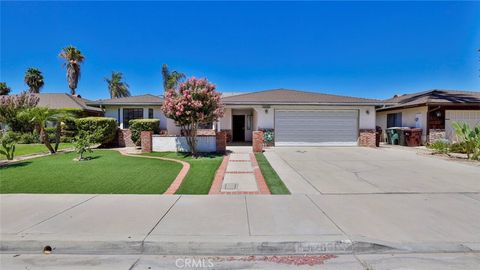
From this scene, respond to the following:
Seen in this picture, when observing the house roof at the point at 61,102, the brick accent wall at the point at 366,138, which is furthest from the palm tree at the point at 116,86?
the brick accent wall at the point at 366,138

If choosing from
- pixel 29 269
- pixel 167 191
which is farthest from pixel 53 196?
pixel 29 269

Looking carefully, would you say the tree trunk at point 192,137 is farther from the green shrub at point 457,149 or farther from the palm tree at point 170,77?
the palm tree at point 170,77

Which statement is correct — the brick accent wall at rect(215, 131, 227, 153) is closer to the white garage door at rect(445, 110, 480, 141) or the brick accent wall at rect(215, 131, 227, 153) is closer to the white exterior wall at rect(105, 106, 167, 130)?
the white exterior wall at rect(105, 106, 167, 130)

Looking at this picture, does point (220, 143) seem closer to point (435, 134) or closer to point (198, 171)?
point (198, 171)

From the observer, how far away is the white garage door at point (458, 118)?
1769cm

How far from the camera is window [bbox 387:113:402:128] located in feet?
67.7

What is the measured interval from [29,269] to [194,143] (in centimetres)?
945

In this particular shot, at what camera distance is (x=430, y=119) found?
57.5 ft

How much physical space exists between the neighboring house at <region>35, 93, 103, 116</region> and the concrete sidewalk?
19599 mm

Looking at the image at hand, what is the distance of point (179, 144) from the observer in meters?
13.8

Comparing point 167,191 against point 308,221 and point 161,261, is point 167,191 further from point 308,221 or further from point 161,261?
point 308,221

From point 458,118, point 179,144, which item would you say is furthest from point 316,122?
point 458,118

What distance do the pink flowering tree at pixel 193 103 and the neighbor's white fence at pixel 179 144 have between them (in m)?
1.77

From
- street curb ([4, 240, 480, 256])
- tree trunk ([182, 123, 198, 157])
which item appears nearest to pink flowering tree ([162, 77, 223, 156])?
tree trunk ([182, 123, 198, 157])
